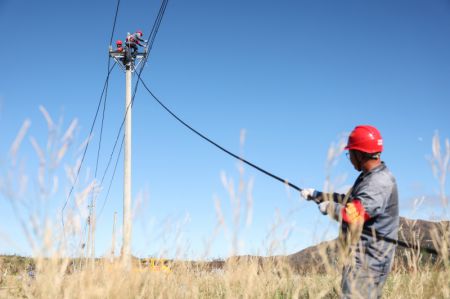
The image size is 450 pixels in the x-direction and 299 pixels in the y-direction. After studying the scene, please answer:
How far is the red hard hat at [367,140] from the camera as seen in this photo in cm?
391

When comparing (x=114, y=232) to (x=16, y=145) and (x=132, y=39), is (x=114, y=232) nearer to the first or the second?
(x=16, y=145)

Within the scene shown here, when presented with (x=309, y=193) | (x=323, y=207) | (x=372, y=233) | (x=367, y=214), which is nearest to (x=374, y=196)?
(x=367, y=214)

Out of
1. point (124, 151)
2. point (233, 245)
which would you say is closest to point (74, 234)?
point (233, 245)

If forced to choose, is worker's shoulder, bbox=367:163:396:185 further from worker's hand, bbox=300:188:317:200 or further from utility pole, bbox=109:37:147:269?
utility pole, bbox=109:37:147:269

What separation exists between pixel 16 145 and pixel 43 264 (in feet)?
2.18

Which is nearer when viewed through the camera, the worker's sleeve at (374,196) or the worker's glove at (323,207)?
the worker's glove at (323,207)

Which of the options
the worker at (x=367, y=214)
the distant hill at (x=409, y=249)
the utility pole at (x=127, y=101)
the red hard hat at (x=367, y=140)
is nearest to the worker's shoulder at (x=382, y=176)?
the worker at (x=367, y=214)

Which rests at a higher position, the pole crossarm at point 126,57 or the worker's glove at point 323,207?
the pole crossarm at point 126,57

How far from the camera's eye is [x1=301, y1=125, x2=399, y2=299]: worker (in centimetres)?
341

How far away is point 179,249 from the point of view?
4.10m

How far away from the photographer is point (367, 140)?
154 inches

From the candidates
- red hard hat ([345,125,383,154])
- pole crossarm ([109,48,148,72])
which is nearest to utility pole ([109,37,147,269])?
pole crossarm ([109,48,148,72])

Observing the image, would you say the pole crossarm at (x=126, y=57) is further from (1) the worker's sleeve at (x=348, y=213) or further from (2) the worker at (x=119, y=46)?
(1) the worker's sleeve at (x=348, y=213)

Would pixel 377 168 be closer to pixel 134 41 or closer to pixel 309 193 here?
pixel 309 193
